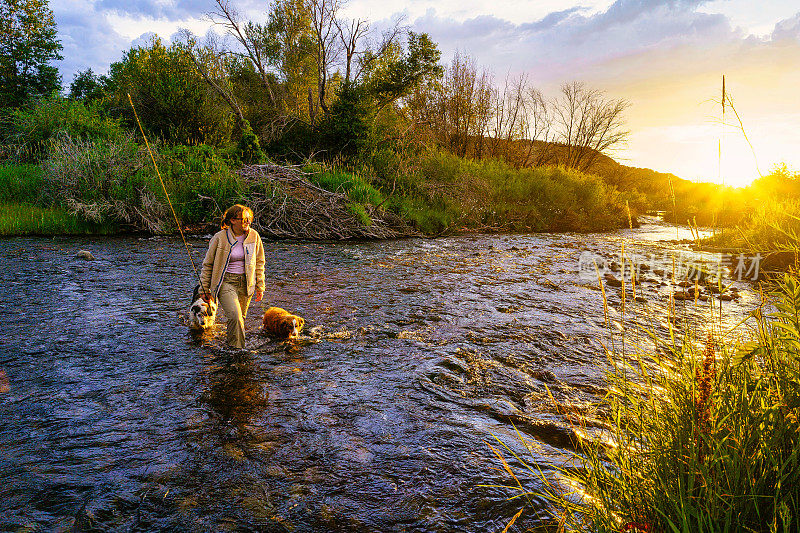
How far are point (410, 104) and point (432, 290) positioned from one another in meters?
23.4

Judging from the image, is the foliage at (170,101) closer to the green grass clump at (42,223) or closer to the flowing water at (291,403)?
the green grass clump at (42,223)

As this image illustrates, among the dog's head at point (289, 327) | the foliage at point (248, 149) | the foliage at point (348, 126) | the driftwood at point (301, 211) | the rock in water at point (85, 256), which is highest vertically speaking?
the foliage at point (348, 126)

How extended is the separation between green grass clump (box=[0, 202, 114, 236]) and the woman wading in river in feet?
36.7

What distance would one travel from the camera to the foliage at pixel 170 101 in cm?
2358

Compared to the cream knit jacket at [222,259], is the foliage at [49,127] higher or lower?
higher

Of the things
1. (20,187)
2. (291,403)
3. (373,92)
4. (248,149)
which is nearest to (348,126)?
(248,149)

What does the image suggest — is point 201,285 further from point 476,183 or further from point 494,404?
point 476,183

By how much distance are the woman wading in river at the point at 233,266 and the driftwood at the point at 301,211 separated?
10.0 m

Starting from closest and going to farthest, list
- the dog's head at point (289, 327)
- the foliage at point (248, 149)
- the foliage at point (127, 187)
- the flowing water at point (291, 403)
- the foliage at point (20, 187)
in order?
the flowing water at point (291, 403)
the dog's head at point (289, 327)
the foliage at point (127, 187)
the foliage at point (20, 187)
the foliage at point (248, 149)

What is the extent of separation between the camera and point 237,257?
6.07 metres

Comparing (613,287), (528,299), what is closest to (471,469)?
(528,299)

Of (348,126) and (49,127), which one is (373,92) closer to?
(348,126)

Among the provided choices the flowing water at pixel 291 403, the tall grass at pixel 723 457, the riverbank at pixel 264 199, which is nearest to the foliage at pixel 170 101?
the riverbank at pixel 264 199

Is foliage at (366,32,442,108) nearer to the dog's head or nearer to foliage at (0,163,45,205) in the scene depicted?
foliage at (0,163,45,205)
